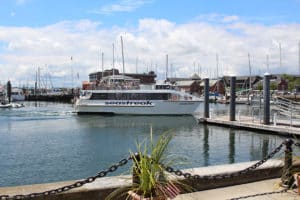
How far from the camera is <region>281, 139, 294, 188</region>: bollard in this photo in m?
6.34

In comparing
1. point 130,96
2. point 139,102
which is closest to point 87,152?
point 139,102

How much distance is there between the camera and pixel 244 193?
20.1ft

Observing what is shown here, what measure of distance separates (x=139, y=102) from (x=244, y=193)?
51.1m

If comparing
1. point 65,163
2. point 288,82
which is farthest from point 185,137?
point 288,82

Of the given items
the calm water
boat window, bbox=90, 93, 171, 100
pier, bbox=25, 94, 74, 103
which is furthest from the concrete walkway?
pier, bbox=25, 94, 74, 103

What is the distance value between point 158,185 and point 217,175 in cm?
201

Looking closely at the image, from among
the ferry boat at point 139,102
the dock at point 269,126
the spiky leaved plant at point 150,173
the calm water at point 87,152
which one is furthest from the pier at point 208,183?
the ferry boat at point 139,102

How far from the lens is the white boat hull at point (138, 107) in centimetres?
5531

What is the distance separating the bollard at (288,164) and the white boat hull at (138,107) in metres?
48.7

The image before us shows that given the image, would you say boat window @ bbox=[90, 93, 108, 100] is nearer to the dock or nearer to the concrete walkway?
the dock

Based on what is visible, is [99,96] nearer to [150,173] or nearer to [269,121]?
[269,121]

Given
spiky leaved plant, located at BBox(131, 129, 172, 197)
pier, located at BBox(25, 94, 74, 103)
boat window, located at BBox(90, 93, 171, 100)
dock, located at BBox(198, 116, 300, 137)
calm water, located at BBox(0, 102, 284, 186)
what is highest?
boat window, located at BBox(90, 93, 171, 100)

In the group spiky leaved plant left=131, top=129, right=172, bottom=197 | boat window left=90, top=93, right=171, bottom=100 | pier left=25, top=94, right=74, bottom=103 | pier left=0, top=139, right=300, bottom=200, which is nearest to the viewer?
spiky leaved plant left=131, top=129, right=172, bottom=197

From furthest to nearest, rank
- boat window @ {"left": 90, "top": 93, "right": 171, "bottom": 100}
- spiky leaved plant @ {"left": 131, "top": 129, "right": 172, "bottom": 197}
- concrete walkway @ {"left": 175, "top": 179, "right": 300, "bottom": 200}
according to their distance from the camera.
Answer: boat window @ {"left": 90, "top": 93, "right": 171, "bottom": 100}, concrete walkway @ {"left": 175, "top": 179, "right": 300, "bottom": 200}, spiky leaved plant @ {"left": 131, "top": 129, "right": 172, "bottom": 197}
